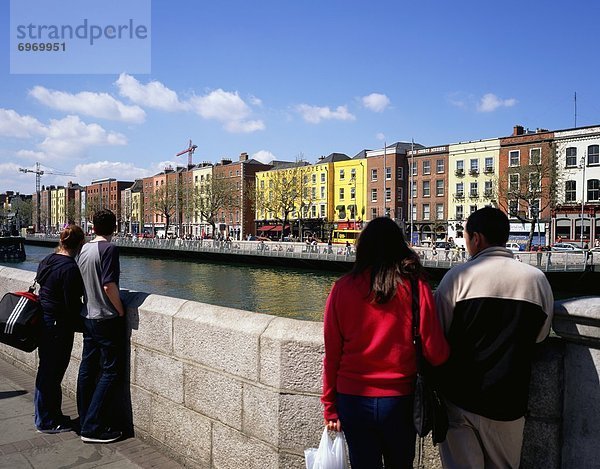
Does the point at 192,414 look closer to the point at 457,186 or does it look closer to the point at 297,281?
the point at 297,281

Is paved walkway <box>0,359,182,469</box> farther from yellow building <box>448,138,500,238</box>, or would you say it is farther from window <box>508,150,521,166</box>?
window <box>508,150,521,166</box>

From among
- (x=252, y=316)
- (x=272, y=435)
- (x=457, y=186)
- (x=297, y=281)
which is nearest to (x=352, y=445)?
(x=272, y=435)

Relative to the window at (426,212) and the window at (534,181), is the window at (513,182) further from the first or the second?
the window at (426,212)

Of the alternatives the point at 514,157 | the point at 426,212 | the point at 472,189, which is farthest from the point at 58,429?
the point at 426,212

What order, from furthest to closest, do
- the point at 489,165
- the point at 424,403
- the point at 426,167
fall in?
the point at 426,167, the point at 489,165, the point at 424,403

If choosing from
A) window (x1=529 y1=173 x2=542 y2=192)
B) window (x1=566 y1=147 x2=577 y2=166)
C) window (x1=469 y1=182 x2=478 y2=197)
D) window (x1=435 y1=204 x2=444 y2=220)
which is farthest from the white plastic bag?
window (x1=435 y1=204 x2=444 y2=220)

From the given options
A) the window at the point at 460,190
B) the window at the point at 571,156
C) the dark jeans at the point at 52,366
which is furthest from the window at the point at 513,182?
the dark jeans at the point at 52,366

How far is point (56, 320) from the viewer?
4.41 metres

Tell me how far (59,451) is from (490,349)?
3.14m

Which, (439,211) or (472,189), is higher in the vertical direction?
(472,189)

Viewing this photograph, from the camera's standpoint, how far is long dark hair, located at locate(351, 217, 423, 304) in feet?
7.67

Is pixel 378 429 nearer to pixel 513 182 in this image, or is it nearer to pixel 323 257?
pixel 323 257

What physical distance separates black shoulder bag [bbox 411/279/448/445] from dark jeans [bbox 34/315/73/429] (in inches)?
124

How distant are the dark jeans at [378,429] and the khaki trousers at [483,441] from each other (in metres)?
0.19
